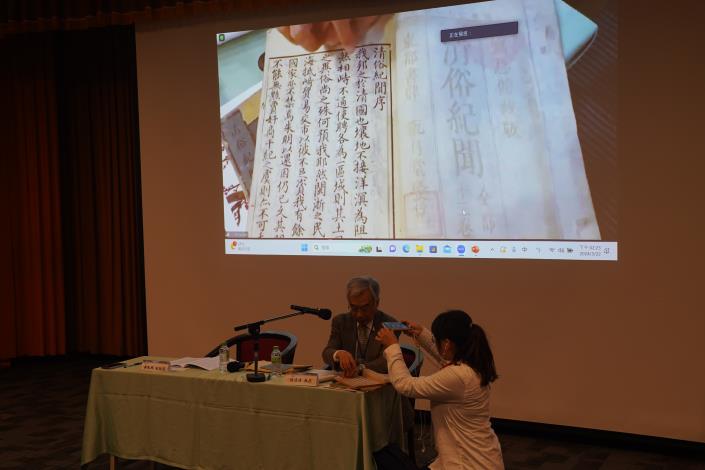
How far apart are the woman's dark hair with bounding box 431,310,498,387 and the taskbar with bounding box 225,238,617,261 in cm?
178

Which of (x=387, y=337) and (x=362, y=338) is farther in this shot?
(x=362, y=338)

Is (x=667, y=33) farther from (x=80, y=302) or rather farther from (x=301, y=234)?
(x=80, y=302)

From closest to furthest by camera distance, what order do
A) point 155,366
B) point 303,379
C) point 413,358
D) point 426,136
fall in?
point 303,379 → point 155,366 → point 413,358 → point 426,136

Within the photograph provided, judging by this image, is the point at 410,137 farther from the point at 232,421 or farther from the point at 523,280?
the point at 232,421

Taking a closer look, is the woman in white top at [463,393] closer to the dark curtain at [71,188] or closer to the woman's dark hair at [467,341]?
the woman's dark hair at [467,341]

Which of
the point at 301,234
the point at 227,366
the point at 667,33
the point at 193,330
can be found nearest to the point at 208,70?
the point at 301,234

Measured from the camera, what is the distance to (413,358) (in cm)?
386

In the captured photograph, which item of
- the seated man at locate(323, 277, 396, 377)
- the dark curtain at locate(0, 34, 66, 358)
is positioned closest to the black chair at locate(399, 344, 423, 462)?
the seated man at locate(323, 277, 396, 377)

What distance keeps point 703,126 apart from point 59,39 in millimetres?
5486

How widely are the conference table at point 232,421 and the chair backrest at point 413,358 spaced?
0.91 feet

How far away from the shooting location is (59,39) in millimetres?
6887

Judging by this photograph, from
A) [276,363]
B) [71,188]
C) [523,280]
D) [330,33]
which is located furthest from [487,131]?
[71,188]

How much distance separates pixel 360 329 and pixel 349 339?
75mm

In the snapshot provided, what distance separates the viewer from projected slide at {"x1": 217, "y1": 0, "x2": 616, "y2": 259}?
4352mm
